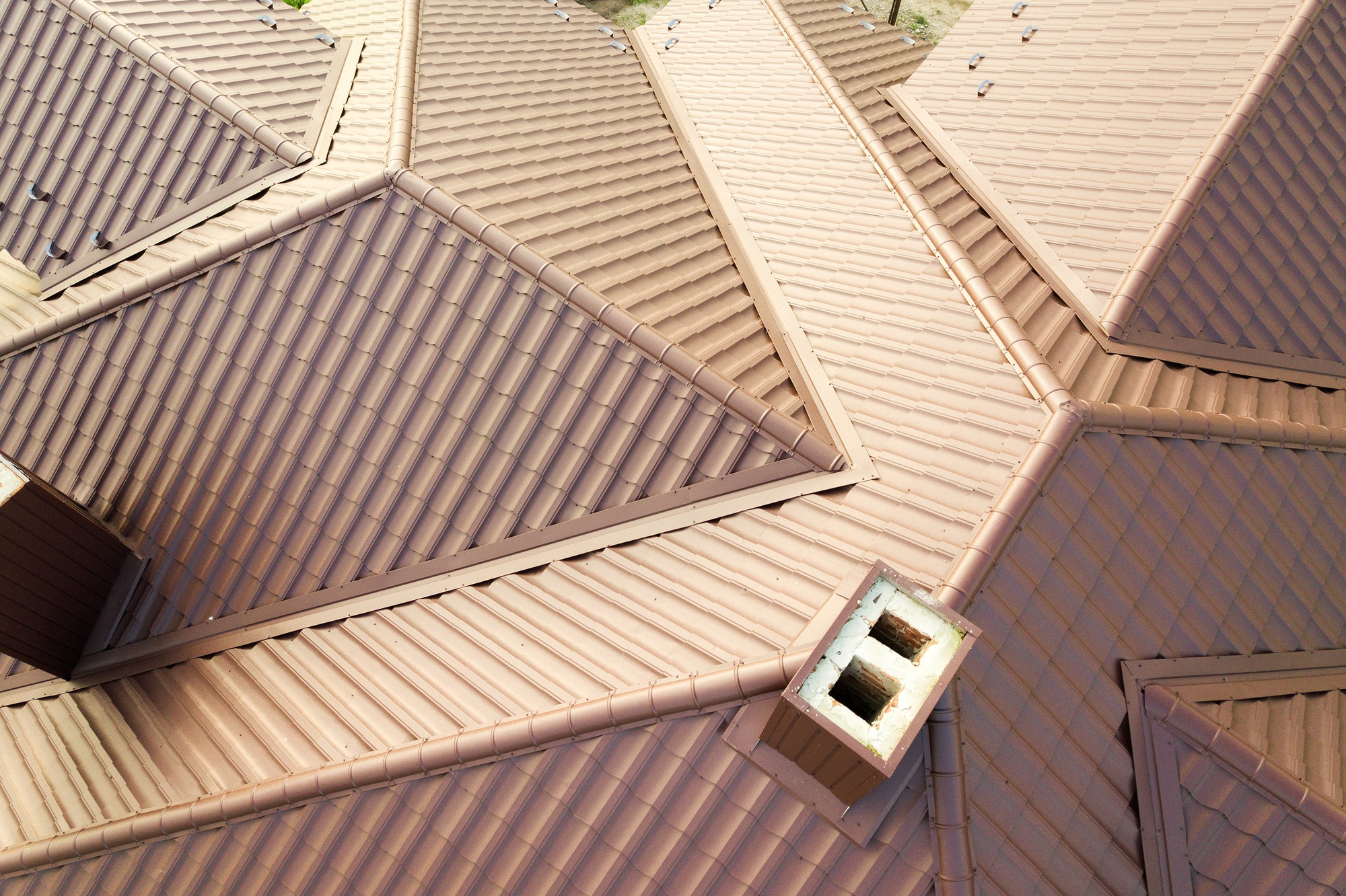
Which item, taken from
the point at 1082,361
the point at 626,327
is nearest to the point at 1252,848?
the point at 1082,361

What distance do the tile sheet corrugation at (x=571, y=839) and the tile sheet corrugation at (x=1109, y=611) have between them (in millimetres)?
1207

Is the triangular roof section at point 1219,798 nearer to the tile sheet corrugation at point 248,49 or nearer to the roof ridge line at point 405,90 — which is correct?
the roof ridge line at point 405,90

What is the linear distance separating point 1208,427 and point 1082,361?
1.64m

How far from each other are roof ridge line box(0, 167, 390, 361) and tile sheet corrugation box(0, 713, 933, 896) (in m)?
8.09

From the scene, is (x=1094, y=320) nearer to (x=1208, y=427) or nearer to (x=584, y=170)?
(x=1208, y=427)

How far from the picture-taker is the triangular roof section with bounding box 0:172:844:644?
1030 centimetres

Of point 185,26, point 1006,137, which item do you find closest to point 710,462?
point 1006,137

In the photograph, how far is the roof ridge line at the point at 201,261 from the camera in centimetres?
1163

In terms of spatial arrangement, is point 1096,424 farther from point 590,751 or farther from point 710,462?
point 590,751

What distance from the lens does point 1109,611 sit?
29.0ft

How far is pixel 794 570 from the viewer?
8859 millimetres

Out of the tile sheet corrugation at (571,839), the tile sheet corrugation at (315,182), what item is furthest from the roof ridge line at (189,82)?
the tile sheet corrugation at (571,839)

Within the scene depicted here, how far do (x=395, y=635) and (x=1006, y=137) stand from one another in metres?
12.7

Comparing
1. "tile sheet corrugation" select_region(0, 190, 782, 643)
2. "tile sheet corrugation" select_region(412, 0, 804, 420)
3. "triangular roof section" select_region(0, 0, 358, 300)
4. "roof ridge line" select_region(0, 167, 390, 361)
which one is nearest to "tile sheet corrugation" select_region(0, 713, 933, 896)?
"tile sheet corrugation" select_region(0, 190, 782, 643)
